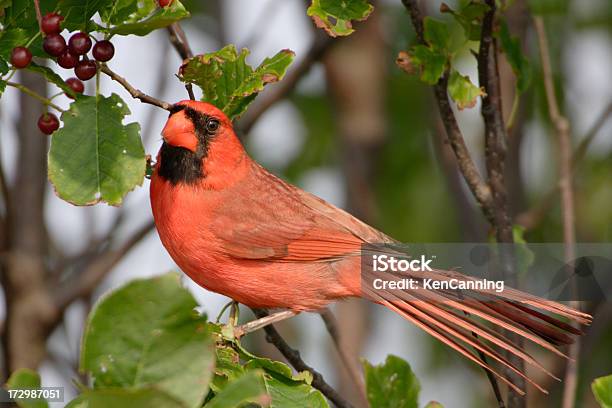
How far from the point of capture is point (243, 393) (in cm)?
156

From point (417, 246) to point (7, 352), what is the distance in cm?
151

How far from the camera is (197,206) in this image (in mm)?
3035

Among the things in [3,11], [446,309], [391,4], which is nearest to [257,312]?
[446,309]

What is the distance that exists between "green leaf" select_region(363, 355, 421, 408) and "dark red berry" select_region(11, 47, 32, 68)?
4.09 ft

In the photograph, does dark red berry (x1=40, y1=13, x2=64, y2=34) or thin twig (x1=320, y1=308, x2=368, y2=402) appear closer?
dark red berry (x1=40, y1=13, x2=64, y2=34)

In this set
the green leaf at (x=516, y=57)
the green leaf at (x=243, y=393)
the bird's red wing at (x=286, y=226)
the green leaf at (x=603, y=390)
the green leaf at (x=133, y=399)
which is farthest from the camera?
the bird's red wing at (x=286, y=226)

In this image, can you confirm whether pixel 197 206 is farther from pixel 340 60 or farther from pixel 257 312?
pixel 340 60

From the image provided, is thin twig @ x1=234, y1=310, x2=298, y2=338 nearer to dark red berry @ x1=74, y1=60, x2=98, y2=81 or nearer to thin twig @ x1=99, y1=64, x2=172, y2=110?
thin twig @ x1=99, y1=64, x2=172, y2=110

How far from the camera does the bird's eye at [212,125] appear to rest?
2.83m

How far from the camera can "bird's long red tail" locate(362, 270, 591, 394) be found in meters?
2.66

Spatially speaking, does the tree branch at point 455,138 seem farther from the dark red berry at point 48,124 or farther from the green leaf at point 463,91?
Result: the dark red berry at point 48,124

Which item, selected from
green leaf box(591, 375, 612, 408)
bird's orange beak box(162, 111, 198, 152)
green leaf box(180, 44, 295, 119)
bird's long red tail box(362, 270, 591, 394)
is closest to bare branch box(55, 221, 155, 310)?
bird's orange beak box(162, 111, 198, 152)

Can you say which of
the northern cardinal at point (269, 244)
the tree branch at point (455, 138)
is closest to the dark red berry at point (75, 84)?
the northern cardinal at point (269, 244)

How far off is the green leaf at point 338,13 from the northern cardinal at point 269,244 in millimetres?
413
